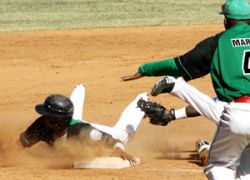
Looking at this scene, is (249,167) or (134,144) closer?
(249,167)

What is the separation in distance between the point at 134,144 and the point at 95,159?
1.30 meters

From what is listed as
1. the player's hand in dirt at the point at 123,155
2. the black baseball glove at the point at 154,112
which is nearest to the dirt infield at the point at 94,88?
the player's hand in dirt at the point at 123,155

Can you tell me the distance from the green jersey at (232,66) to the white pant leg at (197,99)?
1.44ft

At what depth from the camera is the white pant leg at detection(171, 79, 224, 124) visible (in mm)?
6793

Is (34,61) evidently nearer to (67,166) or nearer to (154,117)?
(67,166)

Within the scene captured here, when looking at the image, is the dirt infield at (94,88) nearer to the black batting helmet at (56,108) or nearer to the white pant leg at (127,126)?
the white pant leg at (127,126)

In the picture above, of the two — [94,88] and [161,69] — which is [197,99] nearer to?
[161,69]

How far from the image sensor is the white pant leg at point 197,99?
22.3 feet

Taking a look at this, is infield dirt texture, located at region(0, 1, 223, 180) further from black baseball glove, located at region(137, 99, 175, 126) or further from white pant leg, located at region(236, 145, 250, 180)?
white pant leg, located at region(236, 145, 250, 180)

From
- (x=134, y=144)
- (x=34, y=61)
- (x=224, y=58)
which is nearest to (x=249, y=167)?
(x=224, y=58)

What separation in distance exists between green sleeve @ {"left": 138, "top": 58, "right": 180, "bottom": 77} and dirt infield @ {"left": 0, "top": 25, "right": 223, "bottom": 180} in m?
1.22

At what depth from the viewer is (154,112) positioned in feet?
24.9

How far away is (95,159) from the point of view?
847 centimetres

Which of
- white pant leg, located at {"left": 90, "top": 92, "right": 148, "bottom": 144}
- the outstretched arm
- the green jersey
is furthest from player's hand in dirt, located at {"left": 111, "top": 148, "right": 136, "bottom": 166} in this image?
the green jersey
